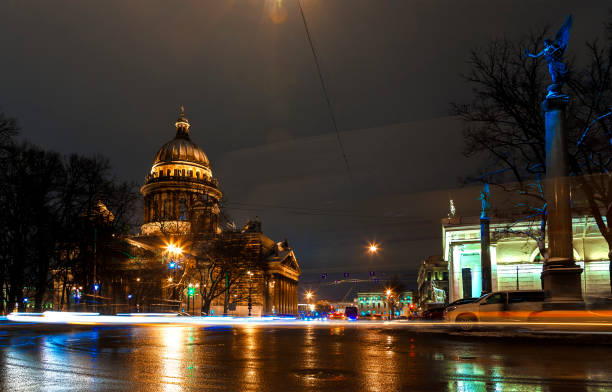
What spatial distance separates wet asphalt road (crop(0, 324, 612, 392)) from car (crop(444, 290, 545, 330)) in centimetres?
674

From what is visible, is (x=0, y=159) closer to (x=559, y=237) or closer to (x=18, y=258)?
(x=18, y=258)

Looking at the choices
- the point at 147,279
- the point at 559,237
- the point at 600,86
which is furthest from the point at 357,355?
the point at 147,279

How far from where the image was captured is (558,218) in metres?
17.7

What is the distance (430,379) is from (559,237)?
12.0 metres

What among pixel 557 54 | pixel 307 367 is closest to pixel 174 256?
pixel 557 54

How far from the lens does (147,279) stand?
55.7 metres

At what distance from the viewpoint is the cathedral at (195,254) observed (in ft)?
164

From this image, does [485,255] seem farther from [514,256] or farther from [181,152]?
[181,152]

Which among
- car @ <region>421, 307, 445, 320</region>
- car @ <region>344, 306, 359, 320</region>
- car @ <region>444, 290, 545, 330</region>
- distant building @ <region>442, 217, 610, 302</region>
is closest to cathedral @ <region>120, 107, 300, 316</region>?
car @ <region>344, 306, 359, 320</region>

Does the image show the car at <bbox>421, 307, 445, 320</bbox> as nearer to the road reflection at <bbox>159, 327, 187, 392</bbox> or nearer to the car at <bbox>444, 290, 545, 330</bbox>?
the car at <bbox>444, 290, 545, 330</bbox>

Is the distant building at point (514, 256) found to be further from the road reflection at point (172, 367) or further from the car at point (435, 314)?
the road reflection at point (172, 367)

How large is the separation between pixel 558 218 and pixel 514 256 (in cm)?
3168

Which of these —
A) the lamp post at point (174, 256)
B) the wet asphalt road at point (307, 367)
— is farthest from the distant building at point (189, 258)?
the wet asphalt road at point (307, 367)

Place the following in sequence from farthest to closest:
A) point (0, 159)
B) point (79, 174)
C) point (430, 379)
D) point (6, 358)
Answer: point (79, 174)
point (0, 159)
point (6, 358)
point (430, 379)
